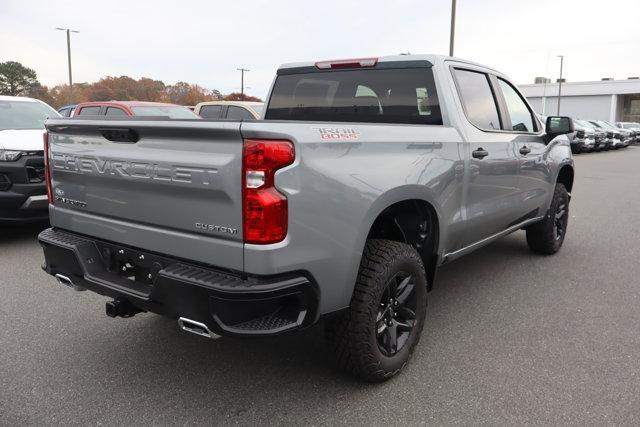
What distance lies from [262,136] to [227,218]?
0.40 m

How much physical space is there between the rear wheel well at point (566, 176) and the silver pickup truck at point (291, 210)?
85.0 inches

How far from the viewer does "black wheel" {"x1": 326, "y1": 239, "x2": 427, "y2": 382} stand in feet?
9.15

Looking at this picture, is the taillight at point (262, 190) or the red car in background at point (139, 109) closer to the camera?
the taillight at point (262, 190)

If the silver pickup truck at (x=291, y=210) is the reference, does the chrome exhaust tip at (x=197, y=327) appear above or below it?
below

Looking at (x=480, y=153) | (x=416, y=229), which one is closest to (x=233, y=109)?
(x=480, y=153)

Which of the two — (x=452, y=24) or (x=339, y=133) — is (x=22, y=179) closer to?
(x=339, y=133)

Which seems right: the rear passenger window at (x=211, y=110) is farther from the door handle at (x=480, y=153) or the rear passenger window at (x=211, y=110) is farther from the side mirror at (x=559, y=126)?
the door handle at (x=480, y=153)

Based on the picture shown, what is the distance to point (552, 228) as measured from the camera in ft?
18.5

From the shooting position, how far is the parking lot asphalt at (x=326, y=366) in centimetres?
275

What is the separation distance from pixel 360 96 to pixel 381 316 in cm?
177

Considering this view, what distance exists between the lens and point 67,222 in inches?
124

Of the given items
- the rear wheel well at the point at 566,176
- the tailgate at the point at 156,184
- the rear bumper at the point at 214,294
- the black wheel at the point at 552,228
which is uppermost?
the tailgate at the point at 156,184

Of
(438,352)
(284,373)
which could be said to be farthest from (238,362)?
(438,352)

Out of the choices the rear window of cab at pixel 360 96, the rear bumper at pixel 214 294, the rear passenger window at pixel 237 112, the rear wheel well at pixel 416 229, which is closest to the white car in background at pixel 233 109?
the rear passenger window at pixel 237 112
